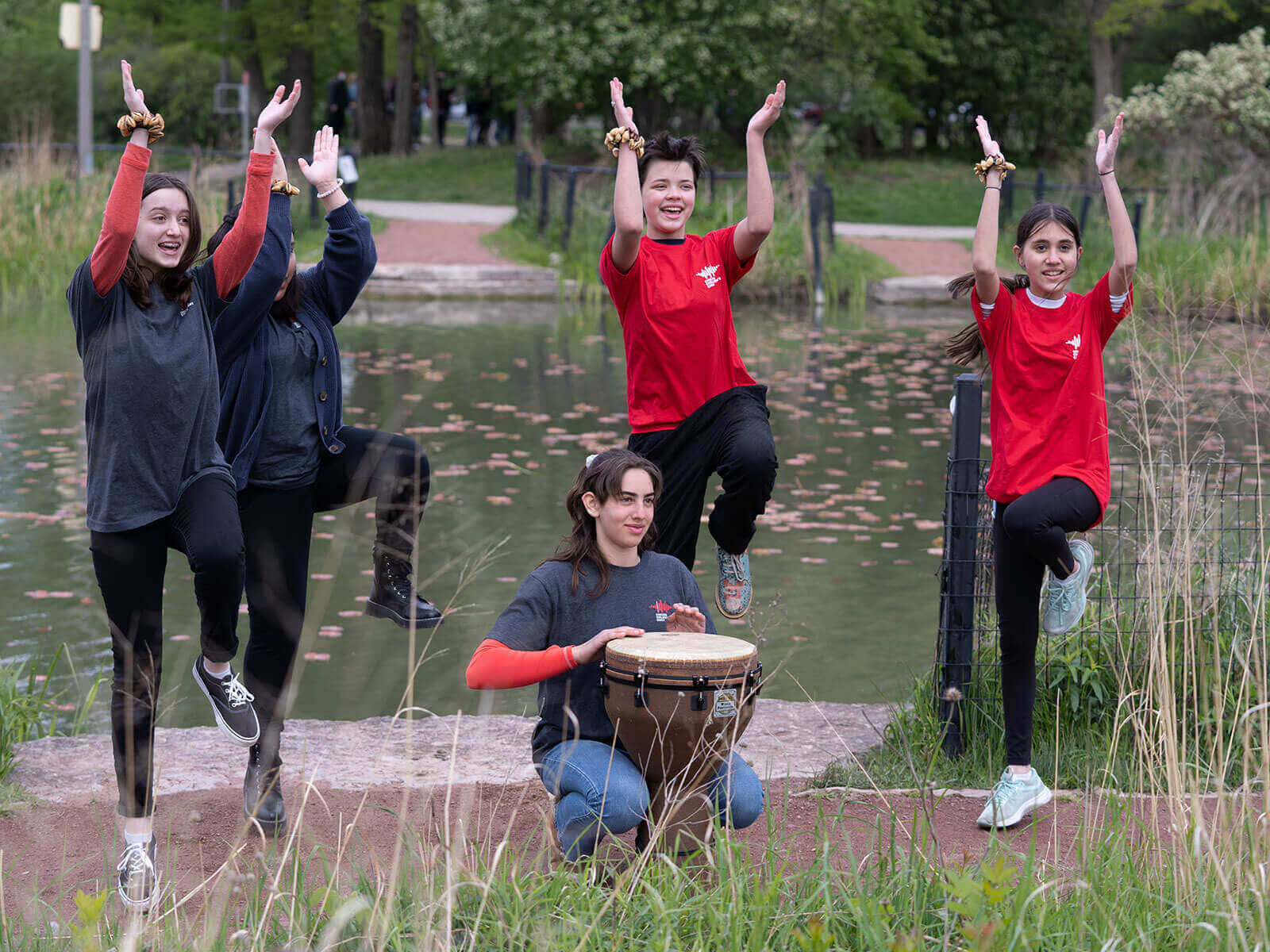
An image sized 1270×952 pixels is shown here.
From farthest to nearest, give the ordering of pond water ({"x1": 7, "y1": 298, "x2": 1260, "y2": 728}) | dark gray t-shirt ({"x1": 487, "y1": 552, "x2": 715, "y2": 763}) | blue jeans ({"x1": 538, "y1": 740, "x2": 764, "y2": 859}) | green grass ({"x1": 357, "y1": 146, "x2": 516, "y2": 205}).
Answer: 1. green grass ({"x1": 357, "y1": 146, "x2": 516, "y2": 205})
2. pond water ({"x1": 7, "y1": 298, "x2": 1260, "y2": 728})
3. dark gray t-shirt ({"x1": 487, "y1": 552, "x2": 715, "y2": 763})
4. blue jeans ({"x1": 538, "y1": 740, "x2": 764, "y2": 859})

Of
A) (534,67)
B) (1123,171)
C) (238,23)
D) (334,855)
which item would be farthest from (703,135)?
(334,855)

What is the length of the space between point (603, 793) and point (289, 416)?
58.4 inches

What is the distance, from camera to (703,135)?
1053 inches

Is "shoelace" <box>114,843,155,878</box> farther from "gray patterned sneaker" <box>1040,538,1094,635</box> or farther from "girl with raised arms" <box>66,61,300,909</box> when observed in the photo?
"gray patterned sneaker" <box>1040,538,1094,635</box>

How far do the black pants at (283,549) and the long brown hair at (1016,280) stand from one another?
5.68 ft

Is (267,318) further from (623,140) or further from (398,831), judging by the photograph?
(398,831)

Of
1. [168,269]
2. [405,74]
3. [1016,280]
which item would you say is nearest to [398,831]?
[168,269]

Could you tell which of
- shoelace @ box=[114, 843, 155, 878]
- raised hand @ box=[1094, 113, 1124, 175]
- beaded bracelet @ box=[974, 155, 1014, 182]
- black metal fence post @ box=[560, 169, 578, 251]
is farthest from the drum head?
black metal fence post @ box=[560, 169, 578, 251]

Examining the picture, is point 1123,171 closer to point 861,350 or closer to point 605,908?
point 861,350

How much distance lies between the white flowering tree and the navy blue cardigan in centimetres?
1624

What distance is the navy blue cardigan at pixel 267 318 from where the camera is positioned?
4.11 meters

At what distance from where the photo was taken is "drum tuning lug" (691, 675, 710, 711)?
3529mm

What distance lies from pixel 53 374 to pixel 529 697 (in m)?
7.85

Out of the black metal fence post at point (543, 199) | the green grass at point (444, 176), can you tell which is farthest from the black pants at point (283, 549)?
the green grass at point (444, 176)
